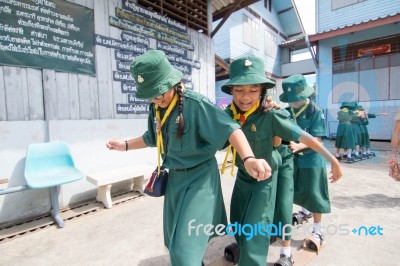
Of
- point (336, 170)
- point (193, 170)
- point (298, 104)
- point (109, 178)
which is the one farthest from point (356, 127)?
point (193, 170)

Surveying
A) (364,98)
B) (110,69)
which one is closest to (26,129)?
(110,69)

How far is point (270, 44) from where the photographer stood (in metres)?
16.7

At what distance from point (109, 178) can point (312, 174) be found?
112 inches

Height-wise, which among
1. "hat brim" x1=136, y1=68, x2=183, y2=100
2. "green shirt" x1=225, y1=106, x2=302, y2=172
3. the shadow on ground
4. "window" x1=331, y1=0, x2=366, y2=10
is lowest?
the shadow on ground

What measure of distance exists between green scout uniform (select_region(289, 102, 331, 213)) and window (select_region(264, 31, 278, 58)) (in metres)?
14.6

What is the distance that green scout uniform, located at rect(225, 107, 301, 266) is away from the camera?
1.82m

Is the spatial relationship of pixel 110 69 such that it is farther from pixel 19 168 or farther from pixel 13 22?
pixel 19 168

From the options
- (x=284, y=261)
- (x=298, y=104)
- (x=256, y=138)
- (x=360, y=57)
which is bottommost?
(x=284, y=261)

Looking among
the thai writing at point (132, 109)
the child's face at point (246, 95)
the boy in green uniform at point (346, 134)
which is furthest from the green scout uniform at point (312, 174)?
the boy in green uniform at point (346, 134)

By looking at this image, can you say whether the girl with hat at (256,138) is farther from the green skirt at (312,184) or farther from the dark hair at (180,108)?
the green skirt at (312,184)

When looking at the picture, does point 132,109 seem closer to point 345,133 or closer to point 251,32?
point 345,133

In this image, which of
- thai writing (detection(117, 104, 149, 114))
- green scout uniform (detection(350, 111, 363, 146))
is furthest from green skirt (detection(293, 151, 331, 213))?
green scout uniform (detection(350, 111, 363, 146))

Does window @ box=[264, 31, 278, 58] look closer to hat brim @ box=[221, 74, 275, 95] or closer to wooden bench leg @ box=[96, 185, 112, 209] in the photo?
wooden bench leg @ box=[96, 185, 112, 209]

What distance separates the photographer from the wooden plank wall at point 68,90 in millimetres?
3398
